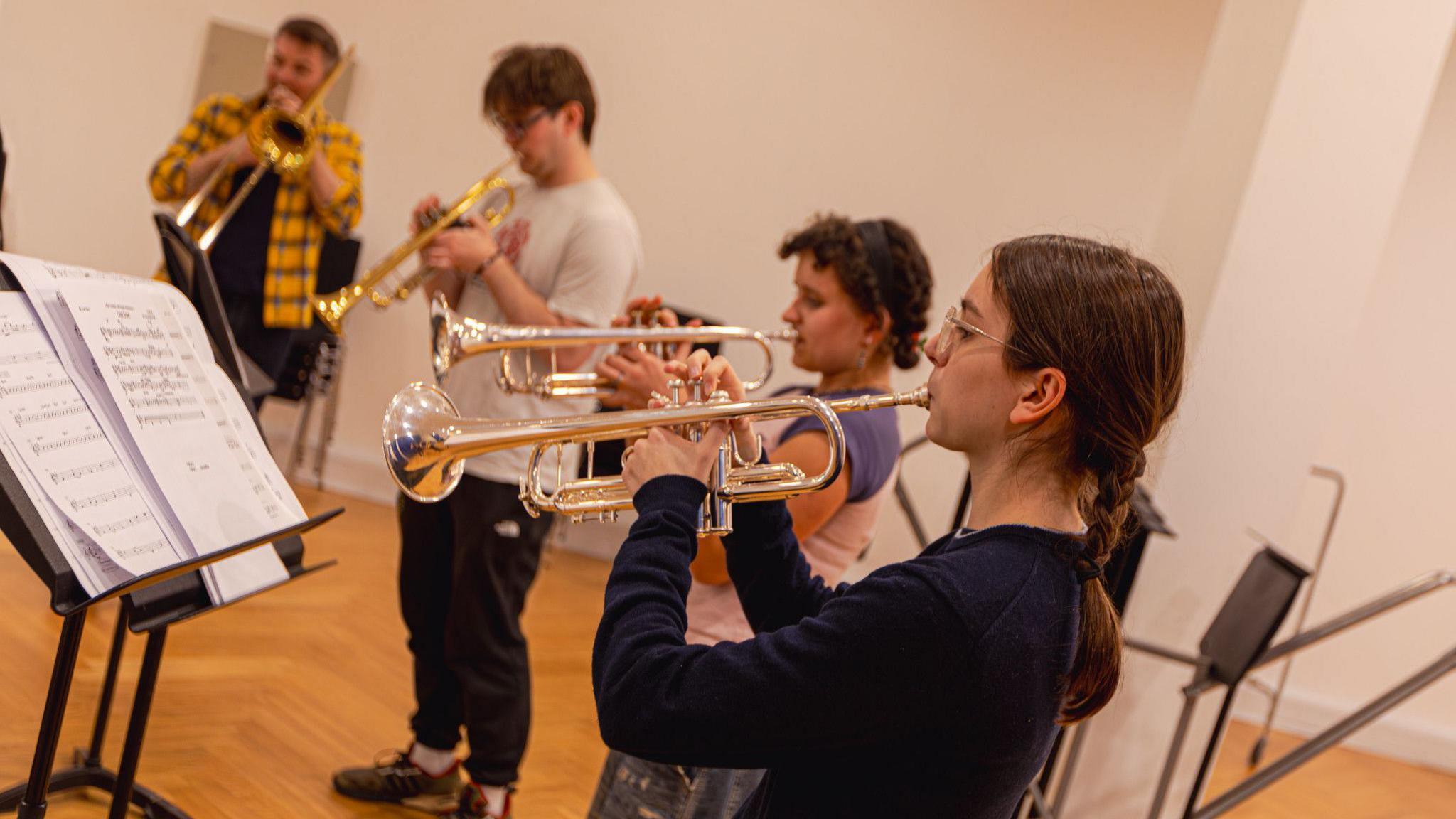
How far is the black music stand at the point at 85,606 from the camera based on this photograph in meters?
1.34

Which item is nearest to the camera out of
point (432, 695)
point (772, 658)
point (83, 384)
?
point (772, 658)

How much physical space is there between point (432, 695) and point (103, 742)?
0.79m

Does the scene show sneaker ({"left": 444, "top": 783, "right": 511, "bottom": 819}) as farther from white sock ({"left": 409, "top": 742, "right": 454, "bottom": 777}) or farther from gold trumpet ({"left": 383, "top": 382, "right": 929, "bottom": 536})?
gold trumpet ({"left": 383, "top": 382, "right": 929, "bottom": 536})

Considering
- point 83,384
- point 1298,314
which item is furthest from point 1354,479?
point 83,384

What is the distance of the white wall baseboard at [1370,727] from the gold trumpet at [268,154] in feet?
14.5

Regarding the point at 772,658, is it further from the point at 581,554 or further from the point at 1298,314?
the point at 581,554

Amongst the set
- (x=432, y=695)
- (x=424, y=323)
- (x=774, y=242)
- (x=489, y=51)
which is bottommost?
(x=432, y=695)

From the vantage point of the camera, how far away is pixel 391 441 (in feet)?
4.91

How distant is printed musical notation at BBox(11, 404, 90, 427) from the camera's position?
137 cm

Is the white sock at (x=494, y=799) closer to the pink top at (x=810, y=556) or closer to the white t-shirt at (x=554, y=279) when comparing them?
the white t-shirt at (x=554, y=279)

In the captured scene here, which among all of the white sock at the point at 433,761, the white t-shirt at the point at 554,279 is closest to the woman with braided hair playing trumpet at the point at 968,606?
A: the white t-shirt at the point at 554,279

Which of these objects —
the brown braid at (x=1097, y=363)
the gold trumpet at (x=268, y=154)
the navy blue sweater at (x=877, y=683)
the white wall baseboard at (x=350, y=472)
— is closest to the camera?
the navy blue sweater at (x=877, y=683)

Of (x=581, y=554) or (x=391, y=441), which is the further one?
(x=581, y=554)

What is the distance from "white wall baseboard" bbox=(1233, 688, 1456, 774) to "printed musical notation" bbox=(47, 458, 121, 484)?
195 inches
